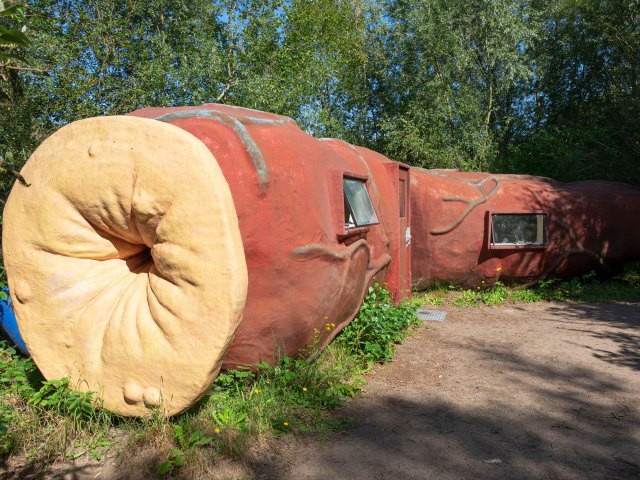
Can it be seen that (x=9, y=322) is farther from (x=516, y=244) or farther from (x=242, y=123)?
(x=516, y=244)

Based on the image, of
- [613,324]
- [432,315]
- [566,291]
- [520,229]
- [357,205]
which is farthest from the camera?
[520,229]

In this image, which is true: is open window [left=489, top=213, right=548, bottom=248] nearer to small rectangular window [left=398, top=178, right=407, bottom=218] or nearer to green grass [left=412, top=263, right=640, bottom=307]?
green grass [left=412, top=263, right=640, bottom=307]

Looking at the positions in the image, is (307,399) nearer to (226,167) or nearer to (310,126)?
(226,167)

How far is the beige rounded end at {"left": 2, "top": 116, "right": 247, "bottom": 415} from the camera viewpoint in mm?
2998

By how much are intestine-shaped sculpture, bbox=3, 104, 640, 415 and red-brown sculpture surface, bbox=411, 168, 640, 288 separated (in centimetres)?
376

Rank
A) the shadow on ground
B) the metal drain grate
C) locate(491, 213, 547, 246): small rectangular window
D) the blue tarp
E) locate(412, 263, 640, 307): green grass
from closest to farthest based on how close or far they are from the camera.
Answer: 1. the blue tarp
2. the shadow on ground
3. the metal drain grate
4. locate(412, 263, 640, 307): green grass
5. locate(491, 213, 547, 246): small rectangular window

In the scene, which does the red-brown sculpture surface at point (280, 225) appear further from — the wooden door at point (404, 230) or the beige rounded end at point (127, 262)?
the wooden door at point (404, 230)

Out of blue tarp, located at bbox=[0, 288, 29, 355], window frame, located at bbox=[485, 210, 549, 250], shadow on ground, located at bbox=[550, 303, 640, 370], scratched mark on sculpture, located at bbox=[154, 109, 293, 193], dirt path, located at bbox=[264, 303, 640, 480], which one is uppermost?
scratched mark on sculpture, located at bbox=[154, 109, 293, 193]

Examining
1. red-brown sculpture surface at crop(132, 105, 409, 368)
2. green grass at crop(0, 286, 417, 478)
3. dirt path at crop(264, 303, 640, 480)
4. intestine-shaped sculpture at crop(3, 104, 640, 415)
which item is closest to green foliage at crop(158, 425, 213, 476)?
green grass at crop(0, 286, 417, 478)

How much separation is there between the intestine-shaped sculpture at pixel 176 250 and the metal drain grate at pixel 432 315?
2287mm

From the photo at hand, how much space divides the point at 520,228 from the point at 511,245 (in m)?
0.37

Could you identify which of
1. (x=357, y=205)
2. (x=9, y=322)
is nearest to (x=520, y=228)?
(x=357, y=205)

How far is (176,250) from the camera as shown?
10.1 feet

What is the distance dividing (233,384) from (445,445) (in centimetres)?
152
